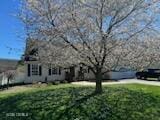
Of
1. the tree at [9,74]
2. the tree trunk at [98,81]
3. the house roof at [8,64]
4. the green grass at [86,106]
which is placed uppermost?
the house roof at [8,64]

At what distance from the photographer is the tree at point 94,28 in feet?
58.1

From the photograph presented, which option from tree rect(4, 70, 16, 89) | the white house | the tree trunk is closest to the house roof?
the white house

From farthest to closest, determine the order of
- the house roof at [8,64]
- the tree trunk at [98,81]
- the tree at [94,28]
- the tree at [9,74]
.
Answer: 1. the house roof at [8,64]
2. the tree at [9,74]
3. the tree trunk at [98,81]
4. the tree at [94,28]

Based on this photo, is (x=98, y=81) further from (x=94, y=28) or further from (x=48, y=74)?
(x=48, y=74)

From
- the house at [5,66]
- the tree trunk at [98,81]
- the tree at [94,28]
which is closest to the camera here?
the tree at [94,28]

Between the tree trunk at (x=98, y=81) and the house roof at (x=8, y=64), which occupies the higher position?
the house roof at (x=8, y=64)

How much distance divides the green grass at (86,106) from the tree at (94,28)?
→ 6.35 ft

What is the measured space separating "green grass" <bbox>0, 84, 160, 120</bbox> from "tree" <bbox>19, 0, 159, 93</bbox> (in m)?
1.94

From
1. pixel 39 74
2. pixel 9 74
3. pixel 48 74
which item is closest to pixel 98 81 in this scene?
pixel 9 74

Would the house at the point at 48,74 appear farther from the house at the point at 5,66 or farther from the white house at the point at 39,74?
the house at the point at 5,66

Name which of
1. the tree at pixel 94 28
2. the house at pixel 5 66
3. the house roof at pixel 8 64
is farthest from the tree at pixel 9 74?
the tree at pixel 94 28

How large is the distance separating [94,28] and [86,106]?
4122mm

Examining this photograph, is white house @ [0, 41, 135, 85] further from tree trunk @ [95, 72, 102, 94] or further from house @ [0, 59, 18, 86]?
tree trunk @ [95, 72, 102, 94]

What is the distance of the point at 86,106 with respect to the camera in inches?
656
